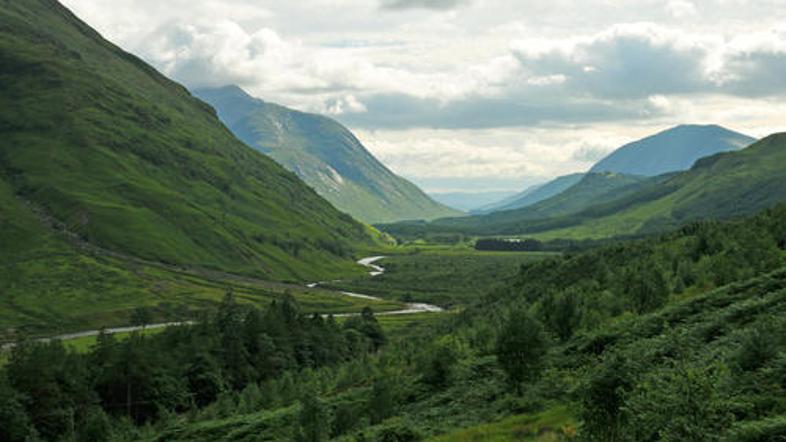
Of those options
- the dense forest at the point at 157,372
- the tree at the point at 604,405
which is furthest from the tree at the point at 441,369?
the tree at the point at 604,405

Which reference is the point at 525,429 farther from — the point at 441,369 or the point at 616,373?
the point at 441,369

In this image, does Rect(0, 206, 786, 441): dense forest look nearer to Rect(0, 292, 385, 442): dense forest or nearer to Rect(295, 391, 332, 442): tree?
Rect(295, 391, 332, 442): tree

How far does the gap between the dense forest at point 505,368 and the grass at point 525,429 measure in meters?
0.44

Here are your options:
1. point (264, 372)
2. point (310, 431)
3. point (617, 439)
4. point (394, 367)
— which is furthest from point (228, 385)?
point (617, 439)

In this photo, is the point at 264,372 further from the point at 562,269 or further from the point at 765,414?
the point at 765,414

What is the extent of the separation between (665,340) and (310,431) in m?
32.1

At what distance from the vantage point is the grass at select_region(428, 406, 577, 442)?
4395 centimetres

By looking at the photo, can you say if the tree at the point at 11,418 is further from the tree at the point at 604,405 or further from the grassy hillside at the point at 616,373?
the tree at the point at 604,405

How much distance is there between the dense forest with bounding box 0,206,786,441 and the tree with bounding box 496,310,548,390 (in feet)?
0.50

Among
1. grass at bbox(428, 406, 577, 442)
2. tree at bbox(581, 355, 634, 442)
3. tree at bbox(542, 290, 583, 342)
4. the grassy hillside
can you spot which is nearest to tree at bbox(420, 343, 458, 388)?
the grassy hillside

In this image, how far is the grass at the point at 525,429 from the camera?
1730 inches

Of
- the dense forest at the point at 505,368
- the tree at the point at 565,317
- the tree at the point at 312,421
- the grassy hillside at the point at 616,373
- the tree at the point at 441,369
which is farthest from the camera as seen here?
the tree at the point at 565,317

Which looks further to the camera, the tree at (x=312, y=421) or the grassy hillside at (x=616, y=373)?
the tree at (x=312, y=421)

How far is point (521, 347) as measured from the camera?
210ft
